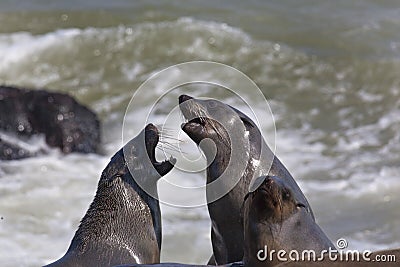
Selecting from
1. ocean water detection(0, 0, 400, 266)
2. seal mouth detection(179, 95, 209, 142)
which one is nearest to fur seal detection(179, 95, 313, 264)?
seal mouth detection(179, 95, 209, 142)

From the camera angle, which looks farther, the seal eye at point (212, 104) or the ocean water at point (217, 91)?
the ocean water at point (217, 91)

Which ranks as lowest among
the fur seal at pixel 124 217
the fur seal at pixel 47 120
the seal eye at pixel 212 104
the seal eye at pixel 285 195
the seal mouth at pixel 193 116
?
the seal eye at pixel 285 195

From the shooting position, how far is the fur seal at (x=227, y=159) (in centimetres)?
589

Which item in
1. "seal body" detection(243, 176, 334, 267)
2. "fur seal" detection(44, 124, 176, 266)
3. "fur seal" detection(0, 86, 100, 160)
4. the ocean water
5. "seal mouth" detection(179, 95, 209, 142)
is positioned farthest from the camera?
"fur seal" detection(0, 86, 100, 160)

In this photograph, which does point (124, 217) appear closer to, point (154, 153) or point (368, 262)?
point (154, 153)

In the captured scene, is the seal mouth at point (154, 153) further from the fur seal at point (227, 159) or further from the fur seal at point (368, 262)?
the fur seal at point (368, 262)

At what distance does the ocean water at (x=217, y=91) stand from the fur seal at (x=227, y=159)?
10.2 feet

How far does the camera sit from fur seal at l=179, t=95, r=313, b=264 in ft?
19.3

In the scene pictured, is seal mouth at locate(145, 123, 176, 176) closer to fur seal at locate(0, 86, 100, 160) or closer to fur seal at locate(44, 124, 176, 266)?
fur seal at locate(44, 124, 176, 266)

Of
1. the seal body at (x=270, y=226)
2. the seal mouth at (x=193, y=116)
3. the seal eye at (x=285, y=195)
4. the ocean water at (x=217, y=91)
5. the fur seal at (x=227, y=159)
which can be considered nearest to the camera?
the seal body at (x=270, y=226)

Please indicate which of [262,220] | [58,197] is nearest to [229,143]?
[262,220]

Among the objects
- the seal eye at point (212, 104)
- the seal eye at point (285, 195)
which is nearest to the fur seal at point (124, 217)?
the seal eye at point (212, 104)

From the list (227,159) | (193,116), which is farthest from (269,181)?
(193,116)

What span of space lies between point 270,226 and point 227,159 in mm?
1313
